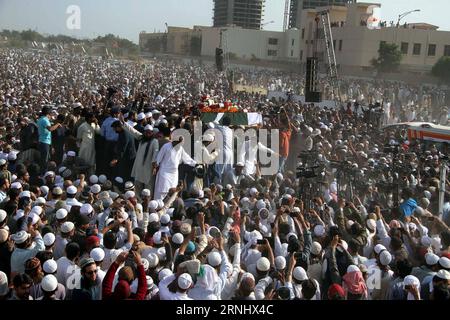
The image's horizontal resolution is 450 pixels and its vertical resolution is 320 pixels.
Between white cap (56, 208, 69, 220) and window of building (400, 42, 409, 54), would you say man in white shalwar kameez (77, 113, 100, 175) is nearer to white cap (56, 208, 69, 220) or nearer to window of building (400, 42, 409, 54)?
white cap (56, 208, 69, 220)

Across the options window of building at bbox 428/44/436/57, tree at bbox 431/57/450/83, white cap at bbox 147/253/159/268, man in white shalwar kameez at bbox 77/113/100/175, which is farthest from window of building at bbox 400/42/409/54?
white cap at bbox 147/253/159/268

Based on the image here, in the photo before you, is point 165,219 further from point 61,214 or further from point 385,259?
point 385,259

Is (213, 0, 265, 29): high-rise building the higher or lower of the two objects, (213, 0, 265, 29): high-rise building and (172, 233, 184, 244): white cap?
the higher

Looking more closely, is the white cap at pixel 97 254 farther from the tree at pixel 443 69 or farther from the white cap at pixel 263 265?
the tree at pixel 443 69

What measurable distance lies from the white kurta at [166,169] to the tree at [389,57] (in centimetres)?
3106

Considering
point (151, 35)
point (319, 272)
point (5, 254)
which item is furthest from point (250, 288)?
point (151, 35)

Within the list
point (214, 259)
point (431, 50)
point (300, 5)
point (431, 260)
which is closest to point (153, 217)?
point (214, 259)

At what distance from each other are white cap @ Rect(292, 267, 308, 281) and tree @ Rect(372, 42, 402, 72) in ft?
110

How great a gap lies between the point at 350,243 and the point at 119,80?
25.1 metres

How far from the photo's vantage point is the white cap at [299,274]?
3.98 m

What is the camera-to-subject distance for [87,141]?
7477mm

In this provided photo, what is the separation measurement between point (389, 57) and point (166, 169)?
102 feet

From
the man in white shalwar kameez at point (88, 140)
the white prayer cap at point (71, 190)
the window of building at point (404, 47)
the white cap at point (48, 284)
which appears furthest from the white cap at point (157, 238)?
the window of building at point (404, 47)

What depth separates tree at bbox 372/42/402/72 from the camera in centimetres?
3497
